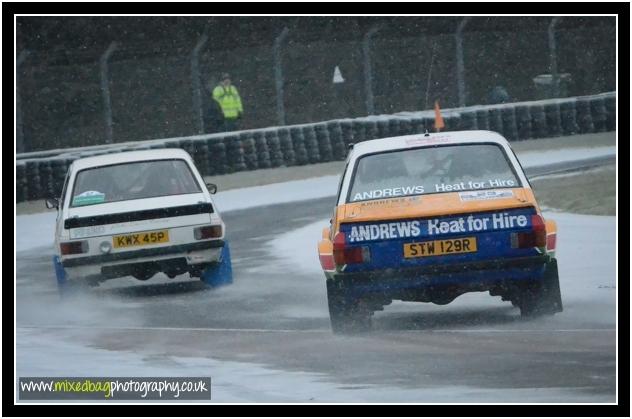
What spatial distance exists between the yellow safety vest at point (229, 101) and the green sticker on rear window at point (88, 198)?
504 inches

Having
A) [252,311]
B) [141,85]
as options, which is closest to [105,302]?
[252,311]

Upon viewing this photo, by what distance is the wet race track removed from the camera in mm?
8922

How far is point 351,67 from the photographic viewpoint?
101 feet

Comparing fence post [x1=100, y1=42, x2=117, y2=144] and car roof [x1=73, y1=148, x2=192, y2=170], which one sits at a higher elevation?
fence post [x1=100, y1=42, x2=117, y2=144]

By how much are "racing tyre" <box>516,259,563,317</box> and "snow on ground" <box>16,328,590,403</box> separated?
6.49 ft

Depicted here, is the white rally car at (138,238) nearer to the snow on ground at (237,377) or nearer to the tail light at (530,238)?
the snow on ground at (237,377)

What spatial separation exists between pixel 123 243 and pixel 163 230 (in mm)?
362

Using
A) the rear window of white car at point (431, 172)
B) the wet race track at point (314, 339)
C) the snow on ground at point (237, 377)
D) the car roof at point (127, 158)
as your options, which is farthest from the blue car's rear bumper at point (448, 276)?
the car roof at point (127, 158)

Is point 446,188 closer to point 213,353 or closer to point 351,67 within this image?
point 213,353

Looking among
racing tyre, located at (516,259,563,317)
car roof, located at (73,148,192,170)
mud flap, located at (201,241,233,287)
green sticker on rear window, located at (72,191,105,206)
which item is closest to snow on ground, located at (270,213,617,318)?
racing tyre, located at (516,259,563,317)

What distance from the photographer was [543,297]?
420 inches

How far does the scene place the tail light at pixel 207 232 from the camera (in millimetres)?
13164

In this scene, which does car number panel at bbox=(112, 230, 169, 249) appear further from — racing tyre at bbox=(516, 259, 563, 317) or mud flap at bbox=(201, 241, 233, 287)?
racing tyre at bbox=(516, 259, 563, 317)

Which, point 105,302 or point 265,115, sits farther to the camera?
point 265,115
